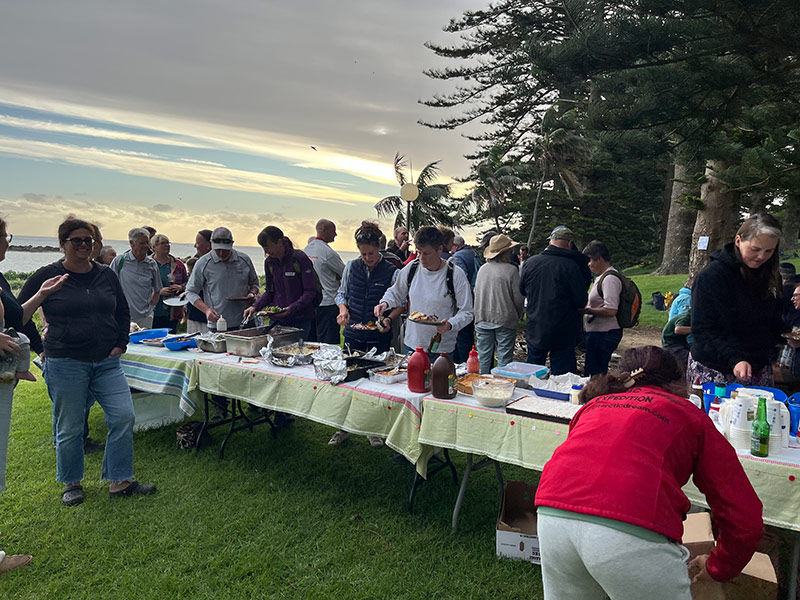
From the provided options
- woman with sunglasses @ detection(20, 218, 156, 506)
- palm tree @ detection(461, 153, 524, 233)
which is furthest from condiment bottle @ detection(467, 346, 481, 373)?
palm tree @ detection(461, 153, 524, 233)

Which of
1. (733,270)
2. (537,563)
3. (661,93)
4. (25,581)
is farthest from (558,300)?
(25,581)

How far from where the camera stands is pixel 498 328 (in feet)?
15.0

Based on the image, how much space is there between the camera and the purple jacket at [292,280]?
4285 millimetres

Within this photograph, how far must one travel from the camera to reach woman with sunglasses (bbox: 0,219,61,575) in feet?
7.80

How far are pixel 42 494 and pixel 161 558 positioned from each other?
4.14ft

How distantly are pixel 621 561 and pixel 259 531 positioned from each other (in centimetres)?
219

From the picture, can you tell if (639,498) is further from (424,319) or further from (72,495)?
(72,495)

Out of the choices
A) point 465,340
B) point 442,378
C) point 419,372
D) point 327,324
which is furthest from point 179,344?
point 465,340

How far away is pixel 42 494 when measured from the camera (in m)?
3.29

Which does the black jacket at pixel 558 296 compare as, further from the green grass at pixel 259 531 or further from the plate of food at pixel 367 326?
the plate of food at pixel 367 326

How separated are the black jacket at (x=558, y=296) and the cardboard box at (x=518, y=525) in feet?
5.01

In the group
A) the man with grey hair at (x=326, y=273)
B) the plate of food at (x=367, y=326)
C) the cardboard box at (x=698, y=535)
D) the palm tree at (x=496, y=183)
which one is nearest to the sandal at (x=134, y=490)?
the plate of food at (x=367, y=326)

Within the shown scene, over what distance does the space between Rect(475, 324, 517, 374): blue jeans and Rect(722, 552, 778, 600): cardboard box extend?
2.65 m

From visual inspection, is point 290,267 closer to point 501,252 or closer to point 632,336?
point 501,252
